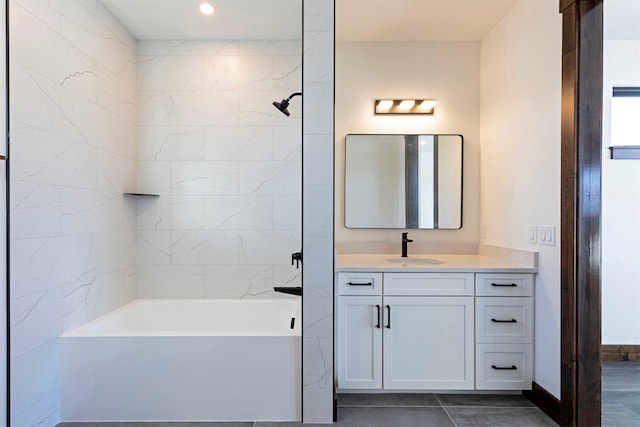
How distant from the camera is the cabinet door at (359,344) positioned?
2.24m

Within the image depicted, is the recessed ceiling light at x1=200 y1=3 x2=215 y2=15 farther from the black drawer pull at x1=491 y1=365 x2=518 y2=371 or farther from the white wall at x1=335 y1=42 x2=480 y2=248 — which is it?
the black drawer pull at x1=491 y1=365 x2=518 y2=371

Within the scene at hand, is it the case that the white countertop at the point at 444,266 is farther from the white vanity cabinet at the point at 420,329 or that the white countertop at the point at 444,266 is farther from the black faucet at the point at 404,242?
the black faucet at the point at 404,242

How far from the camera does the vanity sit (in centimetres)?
224

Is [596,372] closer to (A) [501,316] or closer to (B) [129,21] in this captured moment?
(A) [501,316]

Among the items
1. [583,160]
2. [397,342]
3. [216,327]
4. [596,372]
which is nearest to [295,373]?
[397,342]

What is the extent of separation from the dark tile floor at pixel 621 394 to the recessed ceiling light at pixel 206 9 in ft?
11.9

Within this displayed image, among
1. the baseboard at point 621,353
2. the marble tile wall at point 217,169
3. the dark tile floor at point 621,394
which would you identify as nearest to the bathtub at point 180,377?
the marble tile wall at point 217,169

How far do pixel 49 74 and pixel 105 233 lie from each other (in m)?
1.03

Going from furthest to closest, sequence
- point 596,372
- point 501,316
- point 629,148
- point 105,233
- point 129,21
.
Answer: point 629,148 → point 129,21 → point 105,233 → point 501,316 → point 596,372

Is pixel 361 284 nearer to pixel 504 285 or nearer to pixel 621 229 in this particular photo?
pixel 504 285

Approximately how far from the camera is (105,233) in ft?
7.98

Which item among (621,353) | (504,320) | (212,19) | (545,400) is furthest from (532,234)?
(212,19)

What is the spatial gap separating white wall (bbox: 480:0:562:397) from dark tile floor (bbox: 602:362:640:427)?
0.44 metres

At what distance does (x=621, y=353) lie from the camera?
9.29ft
